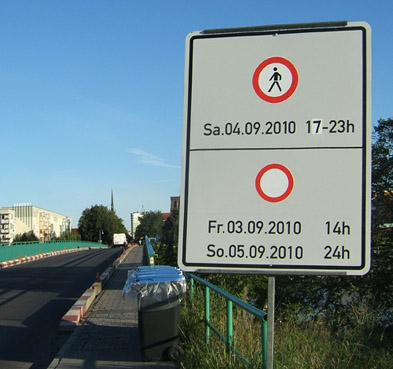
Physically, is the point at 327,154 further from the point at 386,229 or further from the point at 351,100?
the point at 386,229

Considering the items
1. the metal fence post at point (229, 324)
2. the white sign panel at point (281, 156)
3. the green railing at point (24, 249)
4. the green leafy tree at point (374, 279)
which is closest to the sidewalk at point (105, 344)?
the metal fence post at point (229, 324)

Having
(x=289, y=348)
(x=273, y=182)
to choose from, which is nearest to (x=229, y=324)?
(x=289, y=348)

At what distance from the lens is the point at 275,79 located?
98.1 inches

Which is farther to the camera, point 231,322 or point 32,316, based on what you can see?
point 32,316

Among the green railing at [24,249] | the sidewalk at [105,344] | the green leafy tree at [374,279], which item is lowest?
the green railing at [24,249]

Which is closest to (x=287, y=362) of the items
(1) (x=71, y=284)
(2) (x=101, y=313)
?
(2) (x=101, y=313)

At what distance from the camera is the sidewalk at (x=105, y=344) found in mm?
6930

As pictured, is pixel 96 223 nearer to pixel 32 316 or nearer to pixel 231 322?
pixel 32 316

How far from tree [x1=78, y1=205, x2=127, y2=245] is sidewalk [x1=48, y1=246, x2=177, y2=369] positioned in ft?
437

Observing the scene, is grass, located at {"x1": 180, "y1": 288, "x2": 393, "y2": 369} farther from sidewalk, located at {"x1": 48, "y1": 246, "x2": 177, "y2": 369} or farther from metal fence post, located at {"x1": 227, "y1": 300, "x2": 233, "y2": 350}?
sidewalk, located at {"x1": 48, "y1": 246, "x2": 177, "y2": 369}

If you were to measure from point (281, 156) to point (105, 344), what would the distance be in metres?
6.62

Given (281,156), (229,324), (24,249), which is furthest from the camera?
(24,249)

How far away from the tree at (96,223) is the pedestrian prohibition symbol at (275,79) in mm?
143036

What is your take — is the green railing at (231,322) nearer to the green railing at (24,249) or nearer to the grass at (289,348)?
the grass at (289,348)
